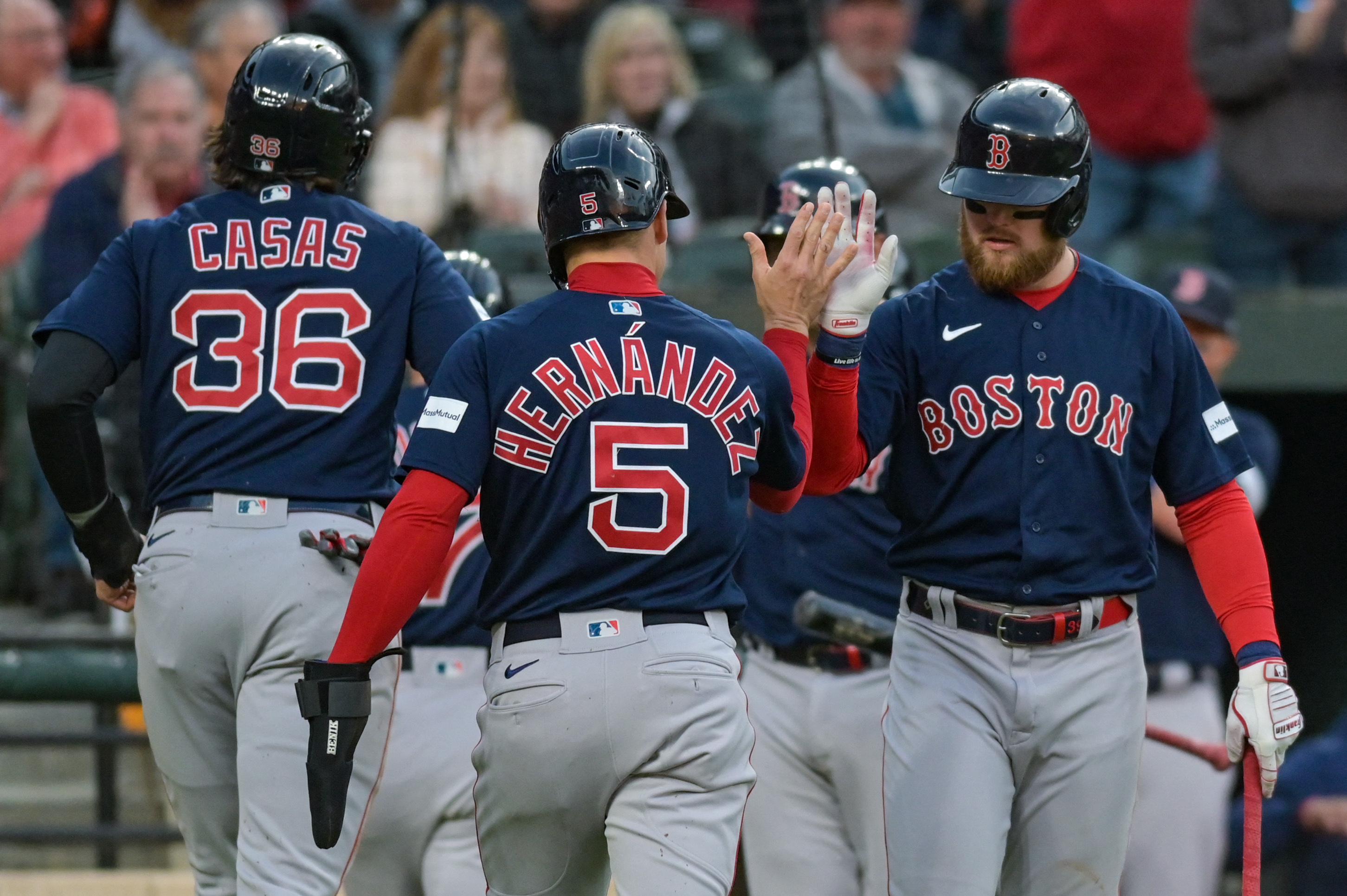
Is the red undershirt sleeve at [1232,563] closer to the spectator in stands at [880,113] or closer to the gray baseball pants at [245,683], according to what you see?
the gray baseball pants at [245,683]

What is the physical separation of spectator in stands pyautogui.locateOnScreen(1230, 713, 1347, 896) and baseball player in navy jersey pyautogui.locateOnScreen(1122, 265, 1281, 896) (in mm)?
577

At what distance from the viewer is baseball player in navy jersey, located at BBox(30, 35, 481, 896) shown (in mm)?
3584

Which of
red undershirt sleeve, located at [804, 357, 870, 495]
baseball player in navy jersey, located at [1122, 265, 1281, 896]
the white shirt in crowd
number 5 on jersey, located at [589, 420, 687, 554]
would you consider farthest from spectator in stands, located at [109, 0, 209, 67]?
number 5 on jersey, located at [589, 420, 687, 554]

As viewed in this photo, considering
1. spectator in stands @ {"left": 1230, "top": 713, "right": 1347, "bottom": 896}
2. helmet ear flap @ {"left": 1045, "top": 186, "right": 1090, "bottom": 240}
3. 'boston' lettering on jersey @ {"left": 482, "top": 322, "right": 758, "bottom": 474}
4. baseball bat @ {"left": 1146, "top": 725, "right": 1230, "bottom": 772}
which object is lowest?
spectator in stands @ {"left": 1230, "top": 713, "right": 1347, "bottom": 896}

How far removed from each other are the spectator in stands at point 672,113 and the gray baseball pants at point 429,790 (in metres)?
3.44

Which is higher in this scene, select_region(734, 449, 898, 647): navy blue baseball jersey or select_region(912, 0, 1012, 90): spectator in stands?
select_region(912, 0, 1012, 90): spectator in stands

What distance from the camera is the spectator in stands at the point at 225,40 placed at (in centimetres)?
719

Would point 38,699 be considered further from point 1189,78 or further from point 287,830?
point 1189,78

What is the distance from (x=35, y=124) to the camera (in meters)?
7.48

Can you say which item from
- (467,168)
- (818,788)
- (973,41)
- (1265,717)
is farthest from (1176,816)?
(973,41)

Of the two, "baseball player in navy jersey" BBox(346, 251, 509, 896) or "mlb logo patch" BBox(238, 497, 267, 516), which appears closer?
"mlb logo patch" BBox(238, 497, 267, 516)

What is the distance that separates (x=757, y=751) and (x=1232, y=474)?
4.55 feet

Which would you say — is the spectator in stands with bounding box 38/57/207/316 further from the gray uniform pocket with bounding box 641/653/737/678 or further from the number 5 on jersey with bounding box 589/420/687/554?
the gray uniform pocket with bounding box 641/653/737/678

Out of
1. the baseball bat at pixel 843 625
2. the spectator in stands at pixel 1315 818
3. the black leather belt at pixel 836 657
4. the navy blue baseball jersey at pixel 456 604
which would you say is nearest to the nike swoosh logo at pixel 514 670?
the navy blue baseball jersey at pixel 456 604
